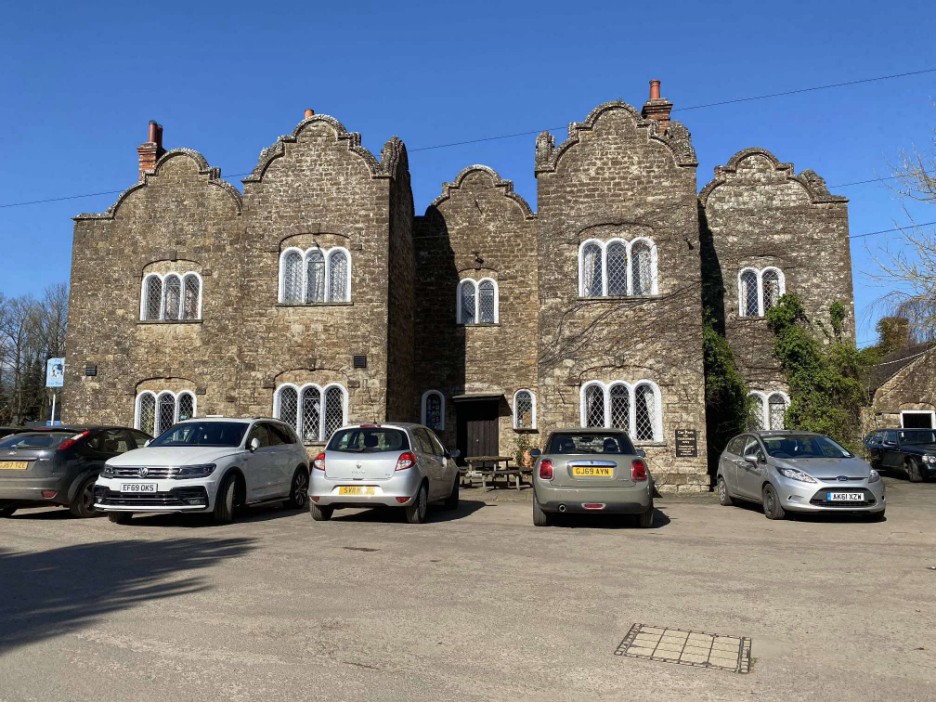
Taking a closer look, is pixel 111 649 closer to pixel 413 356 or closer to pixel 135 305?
pixel 413 356

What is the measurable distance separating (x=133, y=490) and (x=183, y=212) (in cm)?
1289

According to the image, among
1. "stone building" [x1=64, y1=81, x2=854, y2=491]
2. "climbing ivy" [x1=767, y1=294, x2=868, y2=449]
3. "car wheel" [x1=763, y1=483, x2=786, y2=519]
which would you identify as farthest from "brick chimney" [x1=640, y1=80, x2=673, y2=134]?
"car wheel" [x1=763, y1=483, x2=786, y2=519]

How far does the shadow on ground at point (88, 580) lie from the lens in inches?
217

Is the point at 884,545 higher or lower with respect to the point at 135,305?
lower

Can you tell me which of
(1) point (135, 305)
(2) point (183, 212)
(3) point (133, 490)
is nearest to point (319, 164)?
(2) point (183, 212)

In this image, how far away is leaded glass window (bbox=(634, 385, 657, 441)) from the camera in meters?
17.9

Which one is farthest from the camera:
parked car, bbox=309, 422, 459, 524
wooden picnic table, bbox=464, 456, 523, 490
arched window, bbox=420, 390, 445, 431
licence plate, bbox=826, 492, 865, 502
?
arched window, bbox=420, 390, 445, 431

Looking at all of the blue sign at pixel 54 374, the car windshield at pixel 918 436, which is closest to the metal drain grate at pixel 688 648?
the car windshield at pixel 918 436

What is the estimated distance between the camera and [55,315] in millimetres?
52156

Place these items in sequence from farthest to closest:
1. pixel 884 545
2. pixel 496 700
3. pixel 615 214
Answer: pixel 615 214, pixel 884 545, pixel 496 700

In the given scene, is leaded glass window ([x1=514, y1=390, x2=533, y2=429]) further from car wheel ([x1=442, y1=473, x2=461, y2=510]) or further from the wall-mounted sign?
car wheel ([x1=442, y1=473, x2=461, y2=510])

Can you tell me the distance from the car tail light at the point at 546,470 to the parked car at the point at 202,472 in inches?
183

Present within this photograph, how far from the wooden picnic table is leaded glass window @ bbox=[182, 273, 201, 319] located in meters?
9.15

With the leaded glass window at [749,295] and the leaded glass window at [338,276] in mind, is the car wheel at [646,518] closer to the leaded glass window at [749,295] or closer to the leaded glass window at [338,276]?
the leaded glass window at [338,276]
